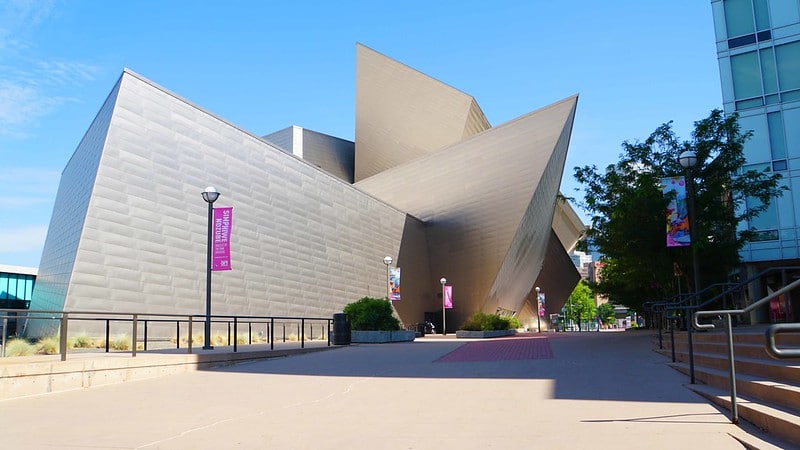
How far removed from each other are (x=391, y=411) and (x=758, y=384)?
12.8 feet

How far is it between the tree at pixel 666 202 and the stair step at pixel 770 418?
9745mm

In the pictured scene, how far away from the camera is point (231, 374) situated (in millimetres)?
11727

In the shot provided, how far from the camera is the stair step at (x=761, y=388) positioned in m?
5.38

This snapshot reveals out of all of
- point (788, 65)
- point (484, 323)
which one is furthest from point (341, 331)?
point (788, 65)

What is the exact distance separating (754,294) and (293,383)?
24510mm

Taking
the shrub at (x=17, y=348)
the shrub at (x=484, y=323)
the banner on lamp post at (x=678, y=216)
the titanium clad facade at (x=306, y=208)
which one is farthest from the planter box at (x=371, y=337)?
the banner on lamp post at (x=678, y=216)

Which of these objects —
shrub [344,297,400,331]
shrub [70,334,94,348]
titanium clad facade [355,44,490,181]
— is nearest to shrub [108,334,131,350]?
shrub [70,334,94,348]

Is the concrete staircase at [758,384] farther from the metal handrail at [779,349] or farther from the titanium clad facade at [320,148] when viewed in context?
the titanium clad facade at [320,148]

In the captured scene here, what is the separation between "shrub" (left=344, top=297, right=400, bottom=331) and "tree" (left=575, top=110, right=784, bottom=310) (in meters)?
8.00

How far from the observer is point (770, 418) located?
5.16 meters

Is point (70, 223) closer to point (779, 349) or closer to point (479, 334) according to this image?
point (479, 334)

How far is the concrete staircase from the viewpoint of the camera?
199 inches

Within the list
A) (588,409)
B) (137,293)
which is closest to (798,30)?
(588,409)

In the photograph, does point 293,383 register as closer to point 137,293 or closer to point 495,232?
point 137,293
